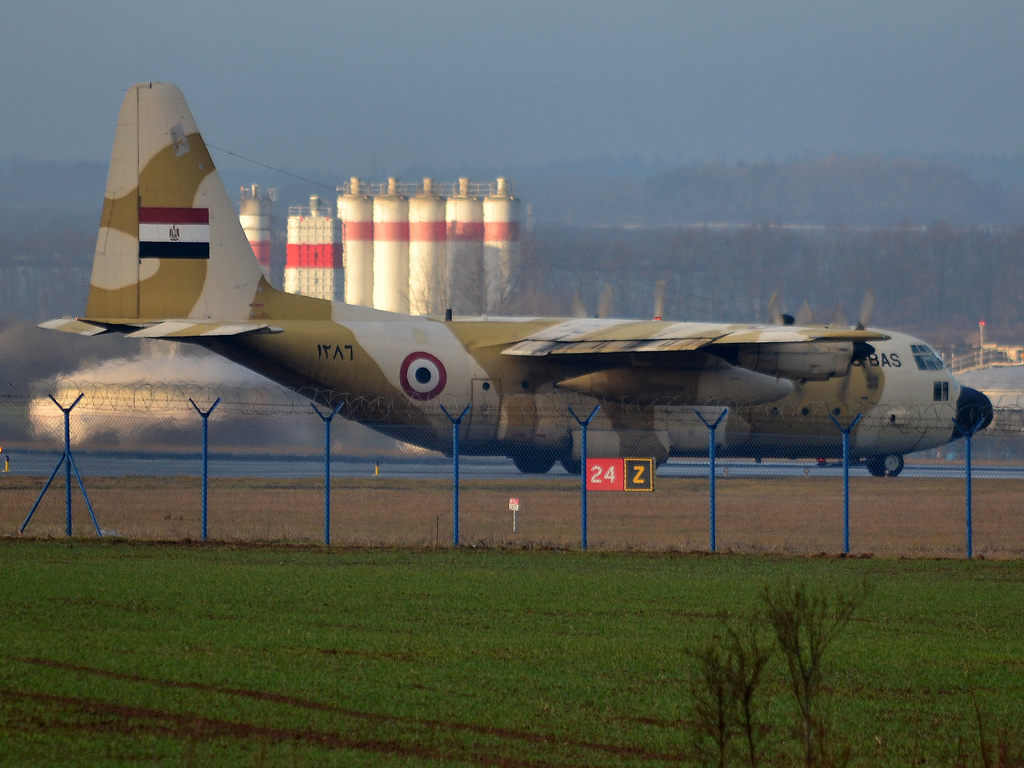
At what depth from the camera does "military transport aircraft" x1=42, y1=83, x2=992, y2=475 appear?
2745 centimetres

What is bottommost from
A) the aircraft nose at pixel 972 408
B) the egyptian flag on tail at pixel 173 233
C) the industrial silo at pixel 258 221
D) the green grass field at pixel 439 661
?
the green grass field at pixel 439 661

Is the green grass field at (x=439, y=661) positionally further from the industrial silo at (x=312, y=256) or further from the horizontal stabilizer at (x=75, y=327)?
the industrial silo at (x=312, y=256)

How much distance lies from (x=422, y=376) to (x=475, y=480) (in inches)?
101

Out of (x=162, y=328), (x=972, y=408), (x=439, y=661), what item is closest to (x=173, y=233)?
(x=162, y=328)

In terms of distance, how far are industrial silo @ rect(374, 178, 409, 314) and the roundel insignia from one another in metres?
65.0

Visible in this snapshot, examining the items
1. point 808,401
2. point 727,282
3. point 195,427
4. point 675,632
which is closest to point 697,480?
point 808,401

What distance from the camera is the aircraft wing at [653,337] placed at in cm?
2759

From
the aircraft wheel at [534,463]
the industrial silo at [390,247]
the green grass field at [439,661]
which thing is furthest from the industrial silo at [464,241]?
the green grass field at [439,661]

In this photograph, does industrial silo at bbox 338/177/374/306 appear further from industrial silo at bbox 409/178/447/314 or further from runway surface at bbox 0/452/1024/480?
runway surface at bbox 0/452/1024/480

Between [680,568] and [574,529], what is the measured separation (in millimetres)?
4565

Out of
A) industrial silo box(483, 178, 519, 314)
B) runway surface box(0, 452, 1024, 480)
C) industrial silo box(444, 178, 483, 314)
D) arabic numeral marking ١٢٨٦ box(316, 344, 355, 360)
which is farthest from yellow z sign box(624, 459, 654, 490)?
industrial silo box(483, 178, 519, 314)

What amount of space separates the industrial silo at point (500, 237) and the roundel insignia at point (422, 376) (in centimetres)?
6376

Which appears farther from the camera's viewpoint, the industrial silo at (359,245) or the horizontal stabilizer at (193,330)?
the industrial silo at (359,245)

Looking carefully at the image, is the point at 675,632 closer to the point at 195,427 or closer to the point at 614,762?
the point at 614,762
